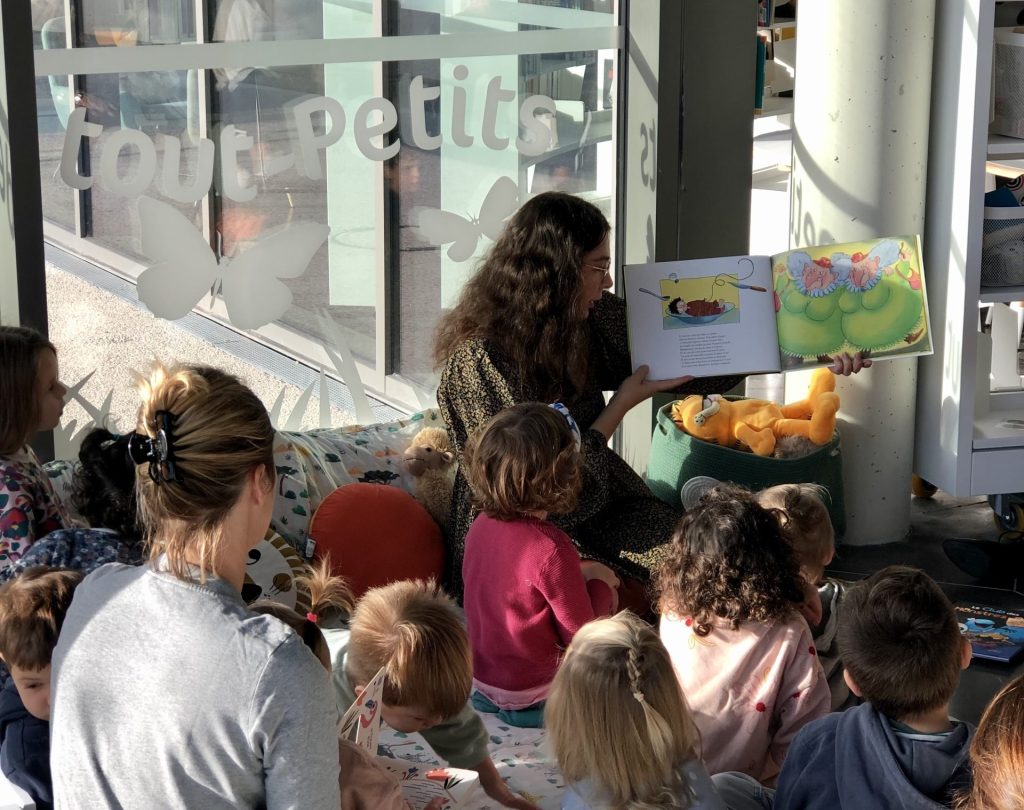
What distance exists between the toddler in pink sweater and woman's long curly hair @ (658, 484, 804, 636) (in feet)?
1.02

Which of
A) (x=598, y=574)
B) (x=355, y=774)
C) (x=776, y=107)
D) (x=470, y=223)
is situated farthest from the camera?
(x=776, y=107)

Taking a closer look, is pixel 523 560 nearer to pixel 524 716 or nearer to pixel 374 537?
pixel 524 716

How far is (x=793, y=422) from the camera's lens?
3818mm

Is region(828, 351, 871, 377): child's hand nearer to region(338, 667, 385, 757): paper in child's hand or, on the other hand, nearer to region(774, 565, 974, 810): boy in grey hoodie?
region(774, 565, 974, 810): boy in grey hoodie

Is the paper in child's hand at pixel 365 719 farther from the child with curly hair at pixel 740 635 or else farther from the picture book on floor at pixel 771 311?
the picture book on floor at pixel 771 311

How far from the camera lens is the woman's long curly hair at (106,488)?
2.35 meters

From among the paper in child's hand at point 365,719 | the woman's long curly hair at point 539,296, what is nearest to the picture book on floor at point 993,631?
the woman's long curly hair at point 539,296

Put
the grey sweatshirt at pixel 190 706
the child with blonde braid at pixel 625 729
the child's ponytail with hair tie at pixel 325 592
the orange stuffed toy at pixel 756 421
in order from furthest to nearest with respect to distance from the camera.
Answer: the orange stuffed toy at pixel 756 421, the child's ponytail with hair tie at pixel 325 592, the child with blonde braid at pixel 625 729, the grey sweatshirt at pixel 190 706

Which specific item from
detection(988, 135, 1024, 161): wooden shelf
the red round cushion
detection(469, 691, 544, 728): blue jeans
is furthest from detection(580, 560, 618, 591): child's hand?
detection(988, 135, 1024, 161): wooden shelf

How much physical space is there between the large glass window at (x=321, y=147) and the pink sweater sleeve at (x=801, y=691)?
168 centimetres

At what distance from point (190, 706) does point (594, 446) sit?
1842 millimetres

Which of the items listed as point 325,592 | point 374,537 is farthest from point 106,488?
point 374,537

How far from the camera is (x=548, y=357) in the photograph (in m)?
3.09

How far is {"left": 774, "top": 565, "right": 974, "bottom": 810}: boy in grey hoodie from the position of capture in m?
1.79
